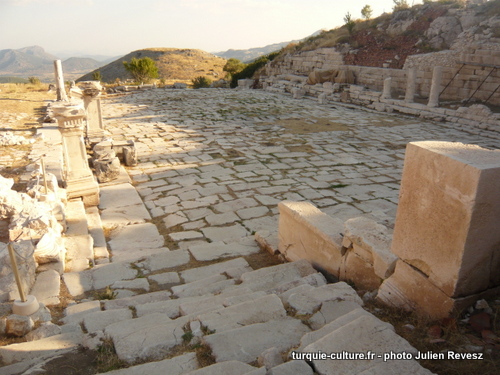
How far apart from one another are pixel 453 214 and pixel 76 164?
582 centimetres

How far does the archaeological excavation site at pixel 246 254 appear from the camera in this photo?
2252 mm

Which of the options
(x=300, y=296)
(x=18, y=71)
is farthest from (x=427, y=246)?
(x=18, y=71)

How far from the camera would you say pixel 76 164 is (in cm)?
650

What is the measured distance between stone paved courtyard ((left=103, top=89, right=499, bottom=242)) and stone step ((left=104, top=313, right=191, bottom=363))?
104 inches

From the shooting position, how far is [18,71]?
19538cm

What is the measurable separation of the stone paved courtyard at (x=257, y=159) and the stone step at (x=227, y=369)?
2728 mm

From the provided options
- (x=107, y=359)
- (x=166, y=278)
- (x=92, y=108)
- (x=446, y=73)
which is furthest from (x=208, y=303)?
(x=446, y=73)

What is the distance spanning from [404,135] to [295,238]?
28.4 feet

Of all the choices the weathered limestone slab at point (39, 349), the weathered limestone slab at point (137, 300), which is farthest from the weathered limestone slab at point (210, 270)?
the weathered limestone slab at point (39, 349)

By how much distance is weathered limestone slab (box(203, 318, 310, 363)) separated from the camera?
7.36 ft

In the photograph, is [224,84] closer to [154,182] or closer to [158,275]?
[154,182]

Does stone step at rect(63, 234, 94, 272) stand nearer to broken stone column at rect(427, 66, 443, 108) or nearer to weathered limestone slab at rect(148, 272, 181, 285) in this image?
weathered limestone slab at rect(148, 272, 181, 285)

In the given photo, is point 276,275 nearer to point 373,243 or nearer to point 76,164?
point 373,243

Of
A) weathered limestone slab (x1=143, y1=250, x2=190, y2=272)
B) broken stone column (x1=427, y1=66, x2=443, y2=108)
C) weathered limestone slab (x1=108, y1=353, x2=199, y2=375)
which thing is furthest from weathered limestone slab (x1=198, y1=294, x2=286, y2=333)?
broken stone column (x1=427, y1=66, x2=443, y2=108)
